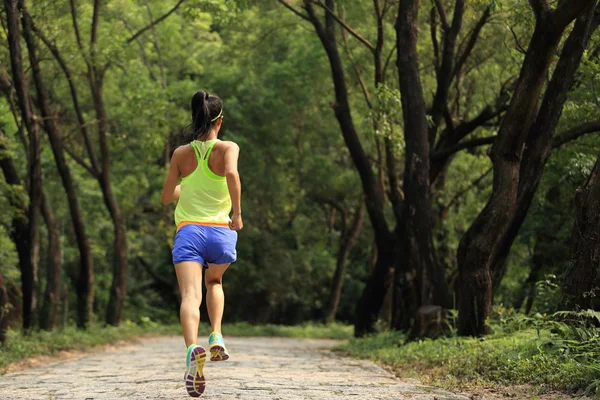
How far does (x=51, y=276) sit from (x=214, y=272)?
15235mm

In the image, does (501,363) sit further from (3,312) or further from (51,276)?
(51,276)

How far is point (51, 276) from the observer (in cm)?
2131

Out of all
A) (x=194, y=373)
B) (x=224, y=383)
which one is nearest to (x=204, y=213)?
(x=194, y=373)

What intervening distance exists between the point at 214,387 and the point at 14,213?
1036cm

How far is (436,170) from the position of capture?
17578 mm

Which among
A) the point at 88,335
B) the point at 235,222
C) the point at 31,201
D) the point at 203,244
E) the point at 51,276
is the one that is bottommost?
the point at 88,335

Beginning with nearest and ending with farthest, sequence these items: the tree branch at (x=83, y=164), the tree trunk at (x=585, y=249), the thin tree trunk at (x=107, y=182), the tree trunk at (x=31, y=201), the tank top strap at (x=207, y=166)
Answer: the tank top strap at (x=207, y=166), the tree trunk at (x=585, y=249), the tree trunk at (x=31, y=201), the thin tree trunk at (x=107, y=182), the tree branch at (x=83, y=164)

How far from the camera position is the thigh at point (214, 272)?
6965 mm

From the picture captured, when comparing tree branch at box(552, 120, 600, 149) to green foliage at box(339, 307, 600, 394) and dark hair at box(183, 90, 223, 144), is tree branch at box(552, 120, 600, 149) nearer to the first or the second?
green foliage at box(339, 307, 600, 394)

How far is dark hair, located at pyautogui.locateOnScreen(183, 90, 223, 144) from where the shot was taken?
22.9 feet

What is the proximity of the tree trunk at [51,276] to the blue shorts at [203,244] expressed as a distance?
14311mm

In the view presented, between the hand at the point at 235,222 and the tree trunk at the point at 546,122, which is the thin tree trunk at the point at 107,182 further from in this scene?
the hand at the point at 235,222

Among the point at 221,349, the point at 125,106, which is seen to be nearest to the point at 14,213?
the point at 125,106

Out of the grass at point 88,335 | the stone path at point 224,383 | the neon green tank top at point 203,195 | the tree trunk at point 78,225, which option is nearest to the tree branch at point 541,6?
the stone path at point 224,383
